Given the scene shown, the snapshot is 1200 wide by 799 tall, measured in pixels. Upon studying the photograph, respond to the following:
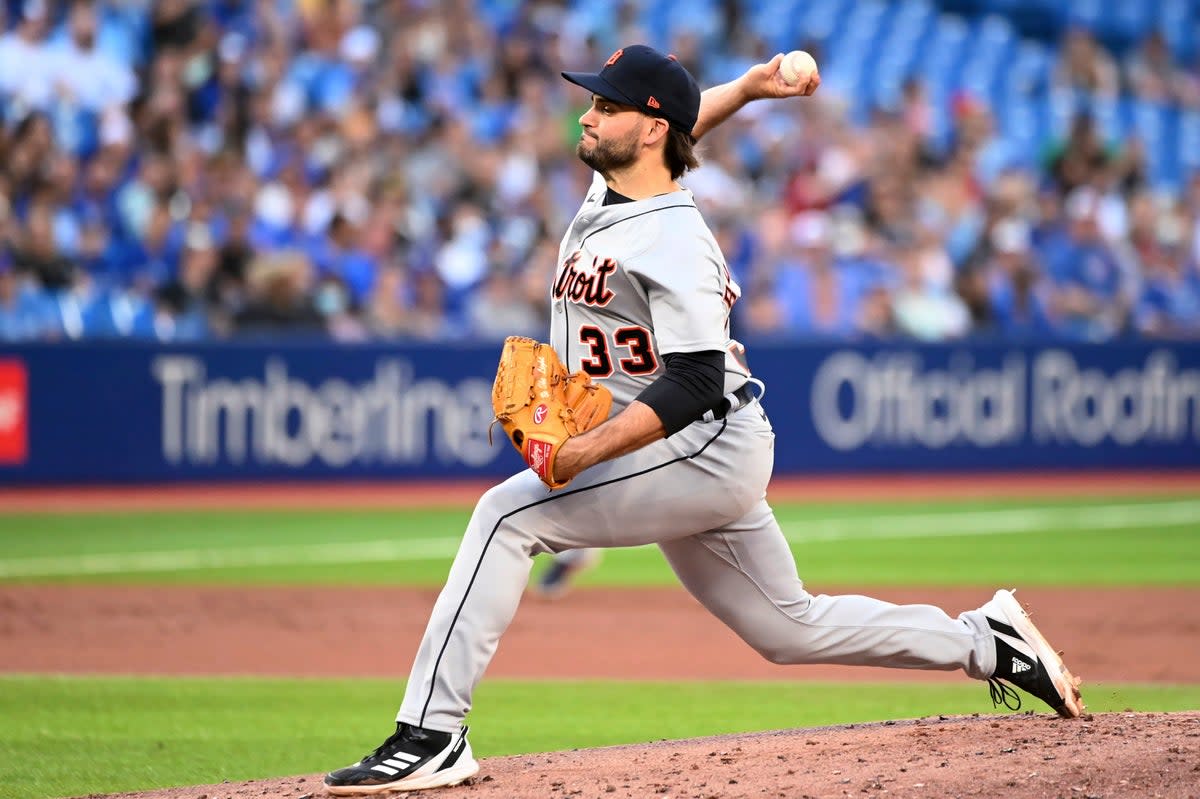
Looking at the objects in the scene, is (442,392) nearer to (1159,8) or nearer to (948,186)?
(948,186)

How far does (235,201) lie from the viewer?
13.9m

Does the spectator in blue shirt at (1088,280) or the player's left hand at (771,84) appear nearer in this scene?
the player's left hand at (771,84)

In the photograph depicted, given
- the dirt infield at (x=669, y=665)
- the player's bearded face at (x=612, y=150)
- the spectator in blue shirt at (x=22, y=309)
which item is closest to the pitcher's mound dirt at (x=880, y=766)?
the dirt infield at (x=669, y=665)

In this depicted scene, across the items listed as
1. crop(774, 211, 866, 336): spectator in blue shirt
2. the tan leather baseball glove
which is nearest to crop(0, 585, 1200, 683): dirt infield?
the tan leather baseball glove

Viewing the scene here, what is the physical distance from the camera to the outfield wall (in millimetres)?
13625

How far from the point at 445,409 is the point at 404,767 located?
1022 cm

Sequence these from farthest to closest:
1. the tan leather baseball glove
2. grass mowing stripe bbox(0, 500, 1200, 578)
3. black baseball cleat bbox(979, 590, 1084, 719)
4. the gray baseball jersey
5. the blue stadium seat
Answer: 1. the blue stadium seat
2. grass mowing stripe bbox(0, 500, 1200, 578)
3. black baseball cleat bbox(979, 590, 1084, 719)
4. the gray baseball jersey
5. the tan leather baseball glove

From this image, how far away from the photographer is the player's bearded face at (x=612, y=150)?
4.50m

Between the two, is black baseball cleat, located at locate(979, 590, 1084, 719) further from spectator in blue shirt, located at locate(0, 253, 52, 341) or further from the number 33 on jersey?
spectator in blue shirt, located at locate(0, 253, 52, 341)

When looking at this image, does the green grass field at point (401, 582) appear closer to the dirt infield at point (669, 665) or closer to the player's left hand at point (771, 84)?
the dirt infield at point (669, 665)

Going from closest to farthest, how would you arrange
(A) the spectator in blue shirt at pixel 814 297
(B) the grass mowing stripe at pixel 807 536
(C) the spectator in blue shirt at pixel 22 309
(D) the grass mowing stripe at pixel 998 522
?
1. (B) the grass mowing stripe at pixel 807 536
2. (D) the grass mowing stripe at pixel 998 522
3. (C) the spectator in blue shirt at pixel 22 309
4. (A) the spectator in blue shirt at pixel 814 297

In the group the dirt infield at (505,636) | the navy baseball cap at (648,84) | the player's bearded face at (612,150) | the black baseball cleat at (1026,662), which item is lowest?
the dirt infield at (505,636)

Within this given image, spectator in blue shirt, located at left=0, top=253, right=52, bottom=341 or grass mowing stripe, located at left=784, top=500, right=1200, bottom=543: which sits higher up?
spectator in blue shirt, located at left=0, top=253, right=52, bottom=341

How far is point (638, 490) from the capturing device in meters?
4.42
